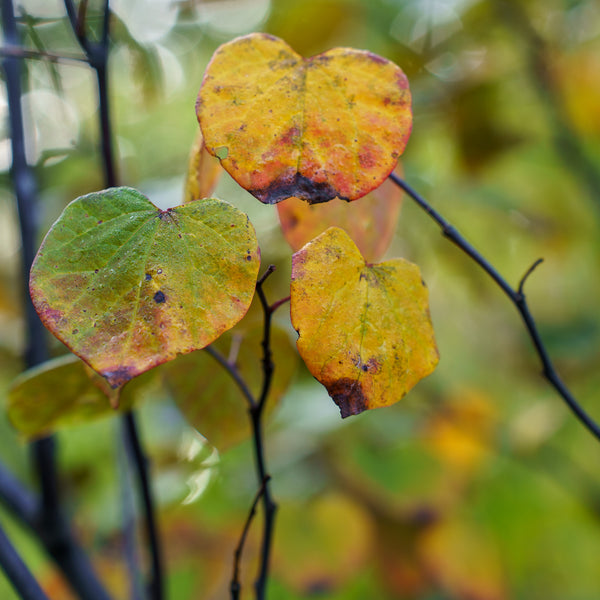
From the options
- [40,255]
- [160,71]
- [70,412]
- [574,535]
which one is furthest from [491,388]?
[40,255]

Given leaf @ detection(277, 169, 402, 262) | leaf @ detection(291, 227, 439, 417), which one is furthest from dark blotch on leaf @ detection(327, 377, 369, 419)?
leaf @ detection(277, 169, 402, 262)

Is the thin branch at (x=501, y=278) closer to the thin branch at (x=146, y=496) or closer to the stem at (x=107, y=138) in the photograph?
the stem at (x=107, y=138)

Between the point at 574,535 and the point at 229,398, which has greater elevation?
the point at 229,398

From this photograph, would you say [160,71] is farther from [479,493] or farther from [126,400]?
[479,493]

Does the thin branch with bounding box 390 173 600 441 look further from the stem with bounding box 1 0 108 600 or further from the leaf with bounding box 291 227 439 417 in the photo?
the stem with bounding box 1 0 108 600

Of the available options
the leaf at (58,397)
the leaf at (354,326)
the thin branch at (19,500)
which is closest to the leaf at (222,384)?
the leaf at (58,397)

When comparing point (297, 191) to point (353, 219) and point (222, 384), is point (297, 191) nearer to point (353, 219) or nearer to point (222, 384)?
point (353, 219)

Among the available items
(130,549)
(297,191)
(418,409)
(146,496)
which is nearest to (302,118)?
(297,191)
